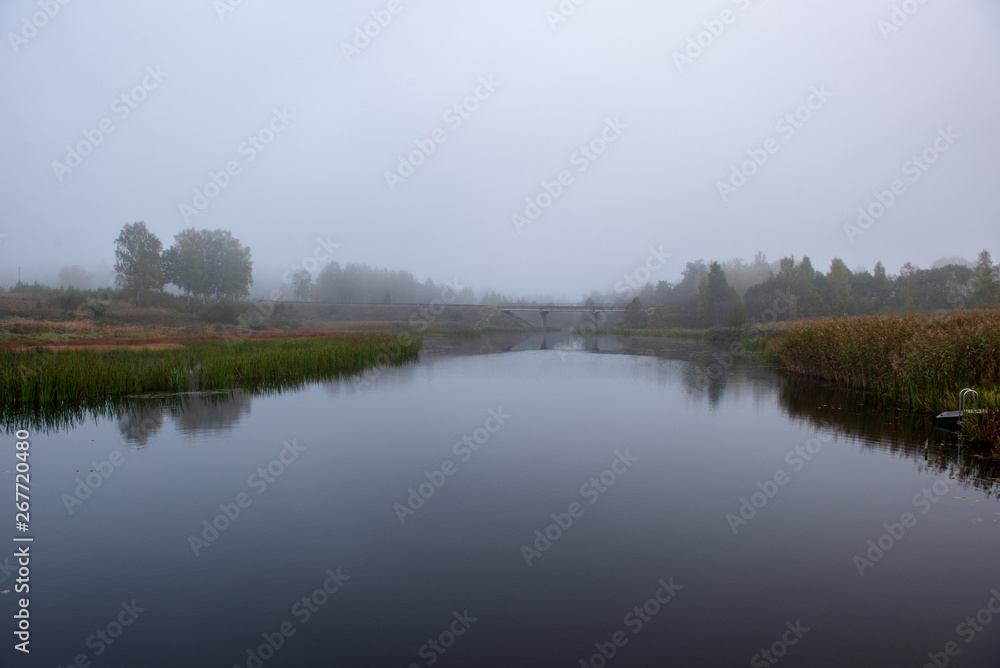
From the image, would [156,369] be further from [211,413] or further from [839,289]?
[839,289]

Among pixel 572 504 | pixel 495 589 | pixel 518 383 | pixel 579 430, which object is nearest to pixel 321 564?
pixel 495 589

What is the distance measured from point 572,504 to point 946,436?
8979mm

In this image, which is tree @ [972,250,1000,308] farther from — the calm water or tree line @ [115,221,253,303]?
tree line @ [115,221,253,303]

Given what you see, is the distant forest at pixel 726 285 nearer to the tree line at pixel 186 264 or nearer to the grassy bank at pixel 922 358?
the tree line at pixel 186 264

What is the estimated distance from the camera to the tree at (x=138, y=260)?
67250 millimetres

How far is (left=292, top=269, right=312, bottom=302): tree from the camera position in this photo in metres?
110

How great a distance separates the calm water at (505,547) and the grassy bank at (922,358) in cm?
177

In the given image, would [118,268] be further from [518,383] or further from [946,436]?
[946,436]

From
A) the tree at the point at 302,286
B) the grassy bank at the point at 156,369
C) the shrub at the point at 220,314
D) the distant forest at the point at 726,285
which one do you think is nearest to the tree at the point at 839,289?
the distant forest at the point at 726,285

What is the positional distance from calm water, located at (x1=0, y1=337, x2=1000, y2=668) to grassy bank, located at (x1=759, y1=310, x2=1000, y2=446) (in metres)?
1.77

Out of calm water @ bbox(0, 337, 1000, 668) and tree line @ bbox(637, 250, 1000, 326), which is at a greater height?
tree line @ bbox(637, 250, 1000, 326)

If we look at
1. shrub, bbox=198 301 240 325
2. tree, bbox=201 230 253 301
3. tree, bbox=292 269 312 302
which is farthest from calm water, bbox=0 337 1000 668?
tree, bbox=292 269 312 302

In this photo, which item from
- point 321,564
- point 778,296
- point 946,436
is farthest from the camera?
point 778,296

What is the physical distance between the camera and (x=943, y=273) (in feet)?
211
